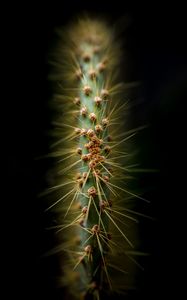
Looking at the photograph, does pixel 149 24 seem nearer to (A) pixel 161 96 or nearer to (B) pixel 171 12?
(B) pixel 171 12

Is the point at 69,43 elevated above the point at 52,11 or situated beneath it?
situated beneath

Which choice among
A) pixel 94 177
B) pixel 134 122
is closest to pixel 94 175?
pixel 94 177

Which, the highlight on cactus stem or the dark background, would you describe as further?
the dark background

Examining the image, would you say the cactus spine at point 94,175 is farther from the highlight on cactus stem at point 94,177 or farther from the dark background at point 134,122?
the dark background at point 134,122

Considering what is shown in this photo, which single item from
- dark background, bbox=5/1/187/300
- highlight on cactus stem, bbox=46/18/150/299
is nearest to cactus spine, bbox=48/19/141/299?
highlight on cactus stem, bbox=46/18/150/299

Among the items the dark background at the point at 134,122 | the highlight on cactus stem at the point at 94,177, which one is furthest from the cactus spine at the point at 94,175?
the dark background at the point at 134,122

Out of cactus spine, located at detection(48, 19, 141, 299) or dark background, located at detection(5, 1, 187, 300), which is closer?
cactus spine, located at detection(48, 19, 141, 299)

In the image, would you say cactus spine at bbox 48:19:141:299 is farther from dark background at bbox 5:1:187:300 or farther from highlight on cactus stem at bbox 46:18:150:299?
dark background at bbox 5:1:187:300

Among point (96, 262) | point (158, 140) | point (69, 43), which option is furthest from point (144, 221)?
point (69, 43)
